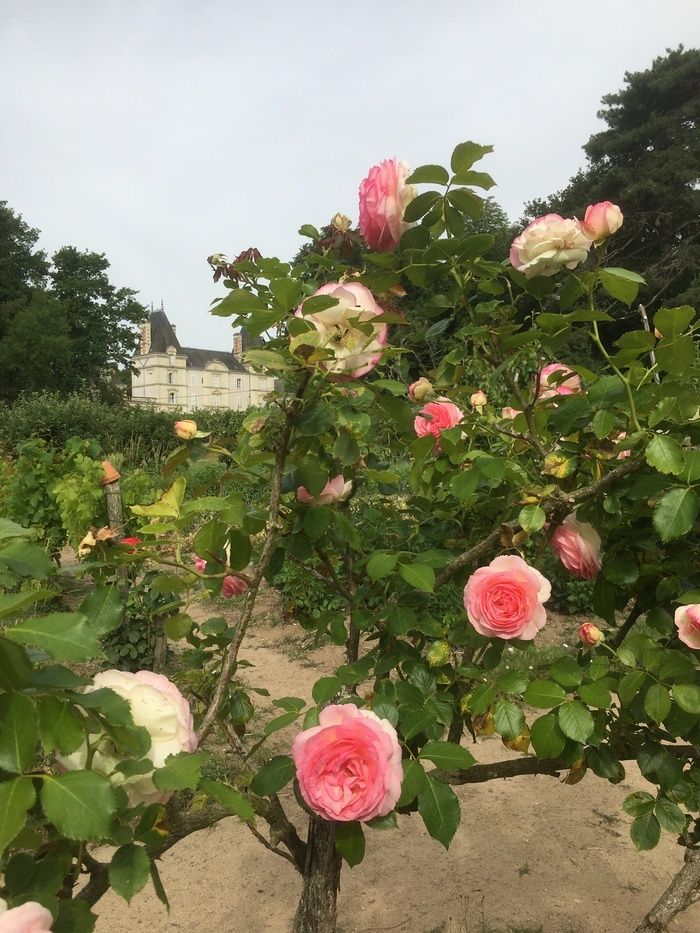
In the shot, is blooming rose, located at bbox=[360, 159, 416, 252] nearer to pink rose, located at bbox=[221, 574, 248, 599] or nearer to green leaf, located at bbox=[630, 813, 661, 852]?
pink rose, located at bbox=[221, 574, 248, 599]

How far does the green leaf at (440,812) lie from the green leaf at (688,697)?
0.33 m

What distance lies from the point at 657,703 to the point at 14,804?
0.80 m

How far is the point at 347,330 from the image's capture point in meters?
0.82

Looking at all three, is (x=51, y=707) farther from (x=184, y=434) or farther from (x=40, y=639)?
(x=184, y=434)

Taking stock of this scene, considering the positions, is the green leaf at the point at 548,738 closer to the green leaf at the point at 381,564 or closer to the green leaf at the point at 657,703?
the green leaf at the point at 657,703

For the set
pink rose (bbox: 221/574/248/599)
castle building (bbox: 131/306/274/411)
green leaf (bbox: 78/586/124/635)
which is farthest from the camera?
castle building (bbox: 131/306/274/411)

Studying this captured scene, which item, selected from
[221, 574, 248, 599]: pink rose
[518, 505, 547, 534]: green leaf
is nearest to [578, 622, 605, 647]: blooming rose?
[518, 505, 547, 534]: green leaf

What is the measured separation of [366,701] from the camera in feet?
3.72

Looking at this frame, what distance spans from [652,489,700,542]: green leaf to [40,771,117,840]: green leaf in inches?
28.0

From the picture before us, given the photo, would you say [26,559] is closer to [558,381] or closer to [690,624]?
[690,624]

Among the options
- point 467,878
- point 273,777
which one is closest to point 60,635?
point 273,777

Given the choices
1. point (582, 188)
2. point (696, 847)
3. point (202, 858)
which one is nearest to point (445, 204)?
point (696, 847)

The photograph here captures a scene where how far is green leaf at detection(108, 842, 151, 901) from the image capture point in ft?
2.05

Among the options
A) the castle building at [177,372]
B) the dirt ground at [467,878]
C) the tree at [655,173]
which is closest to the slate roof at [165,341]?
the castle building at [177,372]
